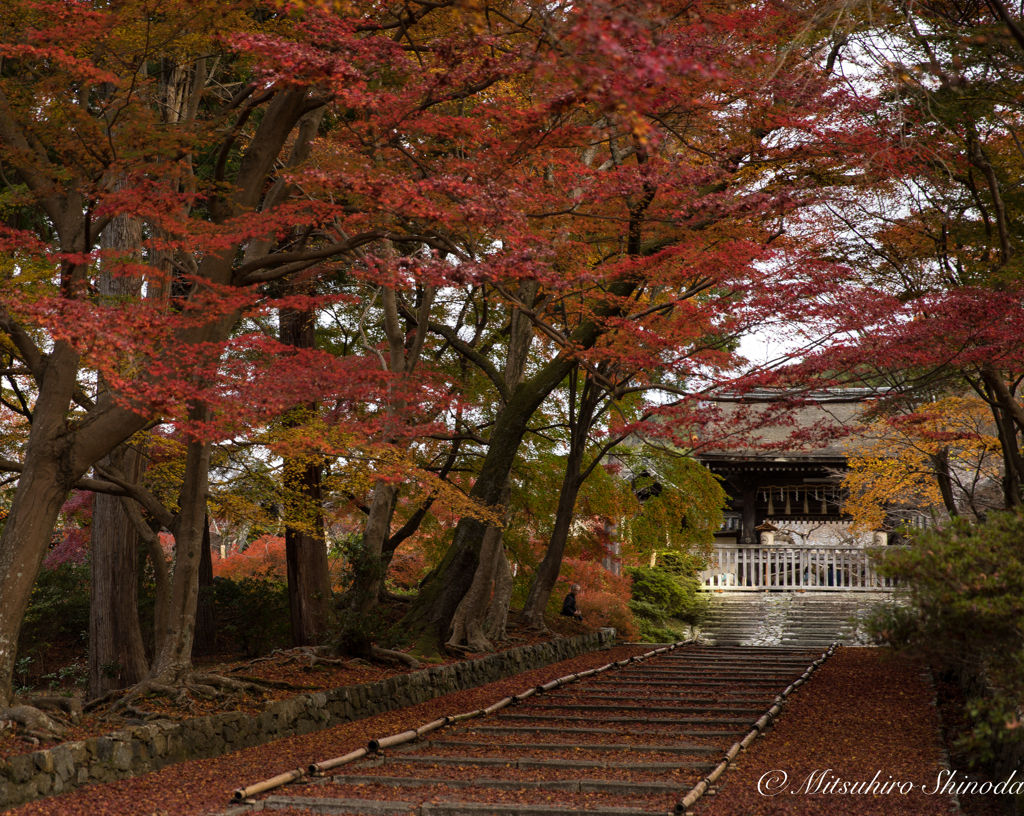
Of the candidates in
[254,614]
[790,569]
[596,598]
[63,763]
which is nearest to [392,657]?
[63,763]

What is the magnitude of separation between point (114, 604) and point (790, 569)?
17271mm

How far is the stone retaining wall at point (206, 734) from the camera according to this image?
20.6 ft

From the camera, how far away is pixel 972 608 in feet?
15.0

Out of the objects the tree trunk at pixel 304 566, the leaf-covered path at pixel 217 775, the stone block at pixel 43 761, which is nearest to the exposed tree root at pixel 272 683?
the leaf-covered path at pixel 217 775

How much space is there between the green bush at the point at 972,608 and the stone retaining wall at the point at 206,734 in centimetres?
490

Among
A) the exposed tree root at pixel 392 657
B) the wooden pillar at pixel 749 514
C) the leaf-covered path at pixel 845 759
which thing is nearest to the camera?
the leaf-covered path at pixel 845 759

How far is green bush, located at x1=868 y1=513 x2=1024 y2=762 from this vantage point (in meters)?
4.45

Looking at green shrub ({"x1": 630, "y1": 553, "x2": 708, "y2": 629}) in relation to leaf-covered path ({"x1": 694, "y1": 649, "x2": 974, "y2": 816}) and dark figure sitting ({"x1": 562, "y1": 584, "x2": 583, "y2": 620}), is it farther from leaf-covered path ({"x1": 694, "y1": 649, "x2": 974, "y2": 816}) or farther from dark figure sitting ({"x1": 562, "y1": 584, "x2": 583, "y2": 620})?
Answer: leaf-covered path ({"x1": 694, "y1": 649, "x2": 974, "y2": 816})

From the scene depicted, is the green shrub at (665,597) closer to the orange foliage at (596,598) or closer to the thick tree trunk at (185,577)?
the orange foliage at (596,598)

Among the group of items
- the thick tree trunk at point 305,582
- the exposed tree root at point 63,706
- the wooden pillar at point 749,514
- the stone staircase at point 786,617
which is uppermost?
the wooden pillar at point 749,514

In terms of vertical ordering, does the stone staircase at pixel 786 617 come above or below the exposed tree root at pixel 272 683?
below

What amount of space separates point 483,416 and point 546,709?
699cm

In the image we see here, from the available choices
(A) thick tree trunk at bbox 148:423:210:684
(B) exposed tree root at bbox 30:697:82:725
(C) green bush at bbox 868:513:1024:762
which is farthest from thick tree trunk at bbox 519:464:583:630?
(C) green bush at bbox 868:513:1024:762

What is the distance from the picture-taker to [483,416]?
15.8 metres
